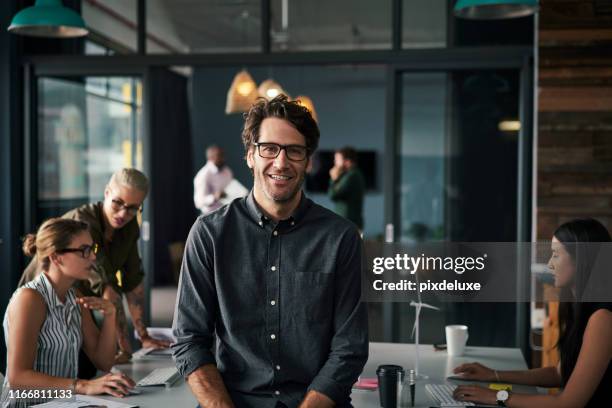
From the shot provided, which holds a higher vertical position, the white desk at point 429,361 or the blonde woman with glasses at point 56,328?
the blonde woman with glasses at point 56,328

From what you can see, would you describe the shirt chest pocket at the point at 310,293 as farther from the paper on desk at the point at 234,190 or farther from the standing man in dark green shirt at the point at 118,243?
the paper on desk at the point at 234,190

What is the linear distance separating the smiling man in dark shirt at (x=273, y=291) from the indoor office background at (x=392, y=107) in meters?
3.04

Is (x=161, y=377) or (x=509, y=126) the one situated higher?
(x=509, y=126)

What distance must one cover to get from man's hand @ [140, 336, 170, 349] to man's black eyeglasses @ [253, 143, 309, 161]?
133cm

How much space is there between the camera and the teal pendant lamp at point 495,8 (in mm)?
3467

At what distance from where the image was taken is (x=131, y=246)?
3314mm

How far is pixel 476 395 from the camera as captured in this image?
2.41 meters

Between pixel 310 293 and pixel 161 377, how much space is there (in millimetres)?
790

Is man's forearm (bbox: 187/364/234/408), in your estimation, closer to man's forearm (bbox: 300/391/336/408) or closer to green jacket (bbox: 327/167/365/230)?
man's forearm (bbox: 300/391/336/408)

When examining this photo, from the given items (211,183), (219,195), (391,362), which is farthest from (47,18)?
(211,183)

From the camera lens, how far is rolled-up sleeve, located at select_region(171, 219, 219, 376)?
211 cm

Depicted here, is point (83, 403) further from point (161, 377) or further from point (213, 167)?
point (213, 167)

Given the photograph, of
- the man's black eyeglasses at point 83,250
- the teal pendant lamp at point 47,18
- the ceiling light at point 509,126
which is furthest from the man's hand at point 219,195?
the man's black eyeglasses at point 83,250

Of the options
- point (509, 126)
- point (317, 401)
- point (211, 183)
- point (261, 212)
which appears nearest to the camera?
point (317, 401)
